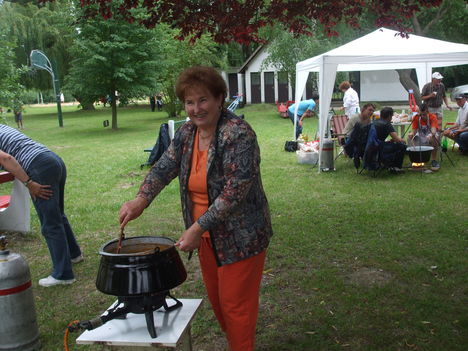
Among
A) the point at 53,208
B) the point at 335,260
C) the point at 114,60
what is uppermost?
the point at 114,60

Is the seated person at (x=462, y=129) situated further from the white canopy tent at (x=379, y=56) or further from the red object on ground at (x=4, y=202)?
the red object on ground at (x=4, y=202)

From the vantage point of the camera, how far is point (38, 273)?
4.85 m

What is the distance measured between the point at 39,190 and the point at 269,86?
101 feet

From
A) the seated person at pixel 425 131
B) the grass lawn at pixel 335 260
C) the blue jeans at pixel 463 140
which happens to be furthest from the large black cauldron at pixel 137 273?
the blue jeans at pixel 463 140

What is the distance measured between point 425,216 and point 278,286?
2.85 metres

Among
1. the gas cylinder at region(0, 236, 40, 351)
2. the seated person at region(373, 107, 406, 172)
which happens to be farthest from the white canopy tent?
the gas cylinder at region(0, 236, 40, 351)

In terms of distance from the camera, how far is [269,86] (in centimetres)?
3369

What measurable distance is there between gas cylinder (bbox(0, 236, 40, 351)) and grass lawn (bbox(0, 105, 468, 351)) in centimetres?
25

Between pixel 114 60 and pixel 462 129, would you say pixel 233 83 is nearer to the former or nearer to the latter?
pixel 114 60

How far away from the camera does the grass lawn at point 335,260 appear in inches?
137

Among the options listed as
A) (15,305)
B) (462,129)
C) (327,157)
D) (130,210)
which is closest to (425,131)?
(462,129)

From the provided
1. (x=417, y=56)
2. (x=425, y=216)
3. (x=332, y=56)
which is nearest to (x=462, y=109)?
(x=417, y=56)

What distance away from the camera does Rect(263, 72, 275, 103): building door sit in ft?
110

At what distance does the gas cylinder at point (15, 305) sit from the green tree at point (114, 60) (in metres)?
16.5
